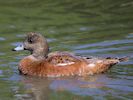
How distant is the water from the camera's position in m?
11.8

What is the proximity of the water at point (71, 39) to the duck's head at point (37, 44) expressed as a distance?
628 millimetres

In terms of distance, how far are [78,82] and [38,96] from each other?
116 centimetres

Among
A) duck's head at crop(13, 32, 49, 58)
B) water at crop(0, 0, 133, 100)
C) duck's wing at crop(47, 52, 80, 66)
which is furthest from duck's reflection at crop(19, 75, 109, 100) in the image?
duck's head at crop(13, 32, 49, 58)

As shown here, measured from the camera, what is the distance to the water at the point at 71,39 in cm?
1178

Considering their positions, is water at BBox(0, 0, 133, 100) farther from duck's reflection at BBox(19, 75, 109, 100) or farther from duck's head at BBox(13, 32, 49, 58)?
duck's head at BBox(13, 32, 49, 58)

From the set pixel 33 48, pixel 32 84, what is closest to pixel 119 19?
pixel 33 48

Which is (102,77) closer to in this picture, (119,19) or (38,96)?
(38,96)

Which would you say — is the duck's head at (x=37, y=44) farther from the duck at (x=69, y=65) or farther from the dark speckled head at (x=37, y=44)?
the duck at (x=69, y=65)

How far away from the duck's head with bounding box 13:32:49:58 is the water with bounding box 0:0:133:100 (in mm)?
628

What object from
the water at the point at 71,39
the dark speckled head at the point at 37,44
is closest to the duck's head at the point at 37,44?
the dark speckled head at the point at 37,44

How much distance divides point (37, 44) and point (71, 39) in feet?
8.53

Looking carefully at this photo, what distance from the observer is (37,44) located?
44.5 feet

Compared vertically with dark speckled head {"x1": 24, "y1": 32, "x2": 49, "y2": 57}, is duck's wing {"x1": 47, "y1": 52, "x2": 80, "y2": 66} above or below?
below

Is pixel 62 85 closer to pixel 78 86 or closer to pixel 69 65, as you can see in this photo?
pixel 78 86
